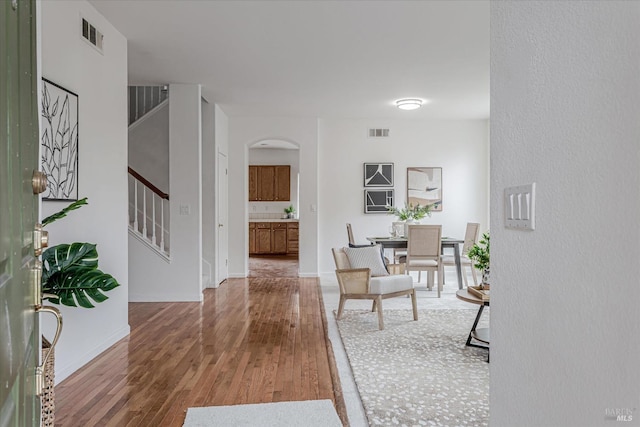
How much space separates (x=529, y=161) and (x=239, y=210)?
6.73 metres

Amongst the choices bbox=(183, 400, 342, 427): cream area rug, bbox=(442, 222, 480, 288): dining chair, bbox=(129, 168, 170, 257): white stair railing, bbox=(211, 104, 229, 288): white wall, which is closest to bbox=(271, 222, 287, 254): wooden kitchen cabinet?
bbox=(211, 104, 229, 288): white wall

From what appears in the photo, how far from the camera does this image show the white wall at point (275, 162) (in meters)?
11.7

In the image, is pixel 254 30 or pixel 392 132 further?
pixel 392 132

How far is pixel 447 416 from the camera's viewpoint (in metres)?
2.38

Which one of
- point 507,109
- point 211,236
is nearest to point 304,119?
point 211,236

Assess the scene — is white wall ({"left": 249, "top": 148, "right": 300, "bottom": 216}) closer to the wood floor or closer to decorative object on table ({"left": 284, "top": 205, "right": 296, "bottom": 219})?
decorative object on table ({"left": 284, "top": 205, "right": 296, "bottom": 219})

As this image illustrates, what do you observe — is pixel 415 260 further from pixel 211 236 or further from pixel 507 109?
pixel 507 109

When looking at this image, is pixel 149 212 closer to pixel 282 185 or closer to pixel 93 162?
pixel 93 162

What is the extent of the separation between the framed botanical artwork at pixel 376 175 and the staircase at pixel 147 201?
3.39 metres

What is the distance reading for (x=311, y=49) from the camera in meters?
4.33

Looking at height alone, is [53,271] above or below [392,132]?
below

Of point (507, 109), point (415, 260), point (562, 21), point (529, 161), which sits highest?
point (562, 21)

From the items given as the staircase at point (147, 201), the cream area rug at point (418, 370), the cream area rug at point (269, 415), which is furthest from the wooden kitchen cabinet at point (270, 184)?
the cream area rug at point (269, 415)

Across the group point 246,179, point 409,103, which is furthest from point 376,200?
point 246,179
